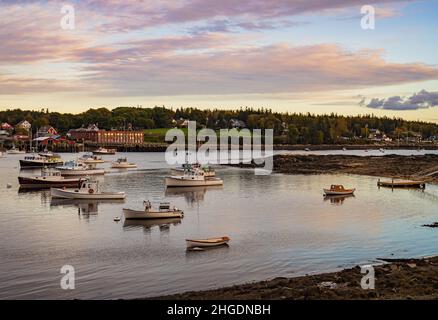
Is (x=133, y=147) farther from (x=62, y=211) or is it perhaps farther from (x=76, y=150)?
(x=62, y=211)

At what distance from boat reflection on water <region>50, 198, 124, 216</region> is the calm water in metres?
0.09

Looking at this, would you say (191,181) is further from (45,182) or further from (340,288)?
(340,288)

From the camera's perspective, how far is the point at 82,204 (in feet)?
138

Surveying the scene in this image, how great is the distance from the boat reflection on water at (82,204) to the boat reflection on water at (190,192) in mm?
6712

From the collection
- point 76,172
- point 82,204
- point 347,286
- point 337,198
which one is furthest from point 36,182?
point 347,286

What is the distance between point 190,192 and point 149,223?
1975 cm

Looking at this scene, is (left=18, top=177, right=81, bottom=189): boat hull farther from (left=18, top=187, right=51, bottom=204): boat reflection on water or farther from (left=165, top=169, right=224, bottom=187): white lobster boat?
(left=165, top=169, right=224, bottom=187): white lobster boat

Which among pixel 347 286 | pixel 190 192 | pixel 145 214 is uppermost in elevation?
pixel 347 286

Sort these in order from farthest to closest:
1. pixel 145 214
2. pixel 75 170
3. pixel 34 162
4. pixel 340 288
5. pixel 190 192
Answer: pixel 34 162
pixel 75 170
pixel 190 192
pixel 145 214
pixel 340 288

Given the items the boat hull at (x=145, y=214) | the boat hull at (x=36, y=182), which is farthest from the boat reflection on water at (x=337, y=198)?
the boat hull at (x=36, y=182)

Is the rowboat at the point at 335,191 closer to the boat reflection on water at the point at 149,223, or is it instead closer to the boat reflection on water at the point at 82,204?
the boat reflection on water at the point at 82,204

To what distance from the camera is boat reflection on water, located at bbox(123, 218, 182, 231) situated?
31.9m

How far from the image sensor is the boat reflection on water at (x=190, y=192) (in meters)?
47.6
